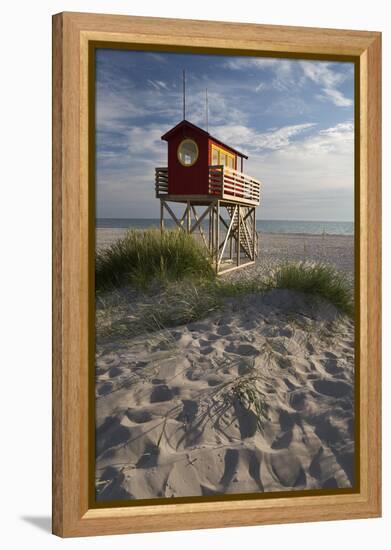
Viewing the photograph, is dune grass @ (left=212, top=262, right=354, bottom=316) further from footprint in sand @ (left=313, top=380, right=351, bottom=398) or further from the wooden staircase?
footprint in sand @ (left=313, top=380, right=351, bottom=398)

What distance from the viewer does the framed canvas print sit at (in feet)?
13.8

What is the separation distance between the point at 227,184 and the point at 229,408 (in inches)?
63.4

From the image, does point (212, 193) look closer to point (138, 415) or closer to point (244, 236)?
point (244, 236)

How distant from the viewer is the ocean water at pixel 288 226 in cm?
449

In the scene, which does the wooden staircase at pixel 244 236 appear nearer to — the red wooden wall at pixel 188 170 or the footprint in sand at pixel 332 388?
the red wooden wall at pixel 188 170

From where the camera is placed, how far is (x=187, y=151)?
4535 mm

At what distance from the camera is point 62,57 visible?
4.16 meters

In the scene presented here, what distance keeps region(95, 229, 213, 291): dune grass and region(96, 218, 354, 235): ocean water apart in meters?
0.08

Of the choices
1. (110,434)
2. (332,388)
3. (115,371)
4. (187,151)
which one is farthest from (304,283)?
(110,434)

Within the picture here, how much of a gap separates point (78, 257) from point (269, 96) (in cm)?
171

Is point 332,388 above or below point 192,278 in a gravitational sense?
below

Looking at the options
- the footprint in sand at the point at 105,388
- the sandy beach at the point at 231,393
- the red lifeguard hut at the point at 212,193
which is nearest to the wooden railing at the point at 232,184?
the red lifeguard hut at the point at 212,193

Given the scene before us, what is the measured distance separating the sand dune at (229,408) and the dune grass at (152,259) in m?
0.42

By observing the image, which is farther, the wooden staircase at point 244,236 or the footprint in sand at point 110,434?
the wooden staircase at point 244,236
